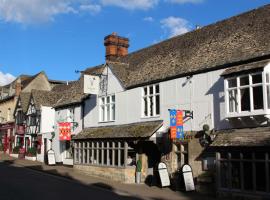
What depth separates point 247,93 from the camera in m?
16.9

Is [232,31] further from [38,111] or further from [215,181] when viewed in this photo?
[38,111]

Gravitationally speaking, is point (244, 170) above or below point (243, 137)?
below

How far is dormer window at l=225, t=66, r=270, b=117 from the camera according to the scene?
51.8 ft

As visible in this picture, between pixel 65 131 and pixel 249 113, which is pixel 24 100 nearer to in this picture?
→ pixel 65 131

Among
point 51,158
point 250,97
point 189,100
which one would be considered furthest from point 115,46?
point 250,97

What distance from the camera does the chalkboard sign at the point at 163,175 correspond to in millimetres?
19672

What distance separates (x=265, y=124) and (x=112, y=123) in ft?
39.6

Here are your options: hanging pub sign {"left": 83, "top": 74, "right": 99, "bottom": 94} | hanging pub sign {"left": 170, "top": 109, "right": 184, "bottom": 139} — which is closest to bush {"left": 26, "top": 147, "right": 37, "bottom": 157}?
hanging pub sign {"left": 83, "top": 74, "right": 99, "bottom": 94}

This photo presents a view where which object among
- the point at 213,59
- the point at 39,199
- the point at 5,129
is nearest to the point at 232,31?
the point at 213,59

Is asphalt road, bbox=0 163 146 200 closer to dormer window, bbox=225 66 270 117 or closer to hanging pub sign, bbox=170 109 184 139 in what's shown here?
hanging pub sign, bbox=170 109 184 139

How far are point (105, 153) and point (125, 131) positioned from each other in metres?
2.63

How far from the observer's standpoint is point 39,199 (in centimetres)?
1485

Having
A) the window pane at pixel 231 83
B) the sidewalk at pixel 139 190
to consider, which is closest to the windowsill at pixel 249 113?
the window pane at pixel 231 83

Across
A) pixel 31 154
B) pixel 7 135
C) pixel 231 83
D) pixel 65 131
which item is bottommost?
pixel 31 154
